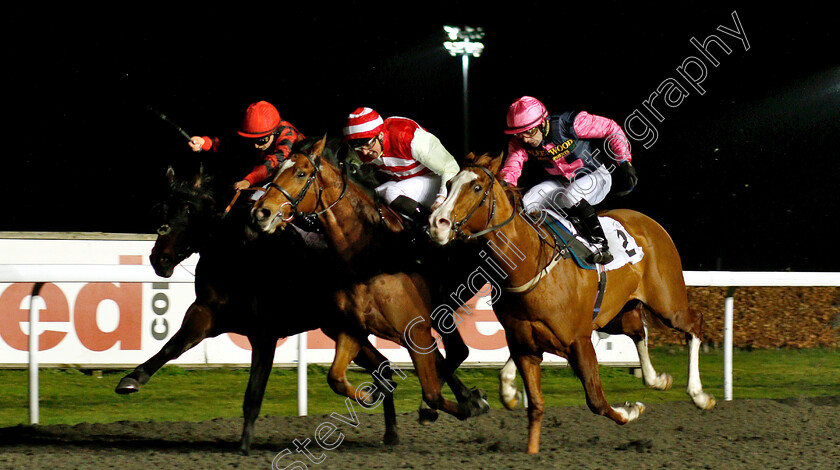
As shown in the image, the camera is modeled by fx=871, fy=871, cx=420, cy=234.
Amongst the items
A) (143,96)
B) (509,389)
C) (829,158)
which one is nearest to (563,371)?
(509,389)

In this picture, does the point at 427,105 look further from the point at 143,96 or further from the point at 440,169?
the point at 440,169

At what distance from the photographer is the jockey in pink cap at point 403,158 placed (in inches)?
166

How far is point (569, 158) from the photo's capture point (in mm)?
4738

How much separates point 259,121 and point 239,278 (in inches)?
32.5

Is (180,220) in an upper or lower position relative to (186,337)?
upper

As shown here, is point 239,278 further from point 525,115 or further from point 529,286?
point 525,115

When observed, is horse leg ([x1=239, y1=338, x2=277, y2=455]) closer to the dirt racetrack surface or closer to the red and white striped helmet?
the dirt racetrack surface

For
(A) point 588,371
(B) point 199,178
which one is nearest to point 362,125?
(B) point 199,178

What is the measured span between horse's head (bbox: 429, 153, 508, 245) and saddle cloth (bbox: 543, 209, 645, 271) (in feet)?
1.44

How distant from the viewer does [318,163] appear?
3.98 metres

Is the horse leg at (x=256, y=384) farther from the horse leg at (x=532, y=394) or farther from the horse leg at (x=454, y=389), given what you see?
the horse leg at (x=532, y=394)

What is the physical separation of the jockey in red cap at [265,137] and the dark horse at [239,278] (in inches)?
7.4

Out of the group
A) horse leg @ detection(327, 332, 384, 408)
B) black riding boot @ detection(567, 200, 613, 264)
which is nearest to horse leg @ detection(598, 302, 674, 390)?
black riding boot @ detection(567, 200, 613, 264)

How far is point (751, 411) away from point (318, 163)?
3110 millimetres
